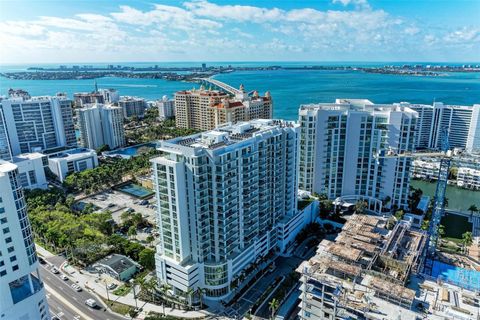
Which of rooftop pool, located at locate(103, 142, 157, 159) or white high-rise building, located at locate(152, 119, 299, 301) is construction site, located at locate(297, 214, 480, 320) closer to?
white high-rise building, located at locate(152, 119, 299, 301)

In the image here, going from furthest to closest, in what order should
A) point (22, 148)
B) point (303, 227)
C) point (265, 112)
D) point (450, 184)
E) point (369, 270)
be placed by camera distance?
point (265, 112)
point (22, 148)
point (450, 184)
point (303, 227)
point (369, 270)

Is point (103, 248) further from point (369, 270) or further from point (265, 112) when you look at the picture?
point (265, 112)

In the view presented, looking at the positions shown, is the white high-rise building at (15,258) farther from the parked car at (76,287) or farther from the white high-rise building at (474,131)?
the white high-rise building at (474,131)

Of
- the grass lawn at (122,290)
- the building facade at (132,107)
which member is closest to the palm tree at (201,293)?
the grass lawn at (122,290)

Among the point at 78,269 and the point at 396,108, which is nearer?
the point at 78,269

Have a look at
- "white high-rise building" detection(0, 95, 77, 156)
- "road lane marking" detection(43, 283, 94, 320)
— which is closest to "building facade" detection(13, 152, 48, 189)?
"white high-rise building" detection(0, 95, 77, 156)

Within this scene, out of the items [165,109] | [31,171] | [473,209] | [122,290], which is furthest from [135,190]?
[165,109]

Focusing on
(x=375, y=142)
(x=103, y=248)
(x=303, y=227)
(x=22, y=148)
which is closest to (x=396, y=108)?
(x=375, y=142)
